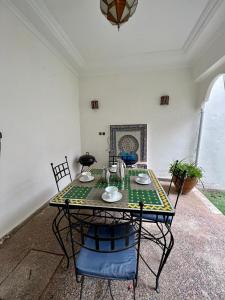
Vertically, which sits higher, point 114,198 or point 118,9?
point 118,9

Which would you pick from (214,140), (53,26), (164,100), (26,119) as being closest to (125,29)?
(53,26)

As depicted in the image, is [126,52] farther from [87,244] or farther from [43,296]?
[43,296]

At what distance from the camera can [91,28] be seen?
89.3 inches

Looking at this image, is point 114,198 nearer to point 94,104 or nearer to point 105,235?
point 105,235

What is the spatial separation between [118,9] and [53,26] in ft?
4.17

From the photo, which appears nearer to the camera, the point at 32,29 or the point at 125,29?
the point at 32,29

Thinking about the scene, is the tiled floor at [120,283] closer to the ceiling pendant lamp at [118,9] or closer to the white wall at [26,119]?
the white wall at [26,119]

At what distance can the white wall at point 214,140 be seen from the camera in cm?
312

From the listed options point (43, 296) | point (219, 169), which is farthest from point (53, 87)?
point (219, 169)

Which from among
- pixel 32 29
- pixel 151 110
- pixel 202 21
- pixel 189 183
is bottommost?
pixel 189 183

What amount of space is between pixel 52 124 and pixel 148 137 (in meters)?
2.34

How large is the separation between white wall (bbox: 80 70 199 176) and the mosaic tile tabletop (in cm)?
218

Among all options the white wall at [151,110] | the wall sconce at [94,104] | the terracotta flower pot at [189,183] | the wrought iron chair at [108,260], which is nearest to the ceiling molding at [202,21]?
the white wall at [151,110]

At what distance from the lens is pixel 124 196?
1380 millimetres
